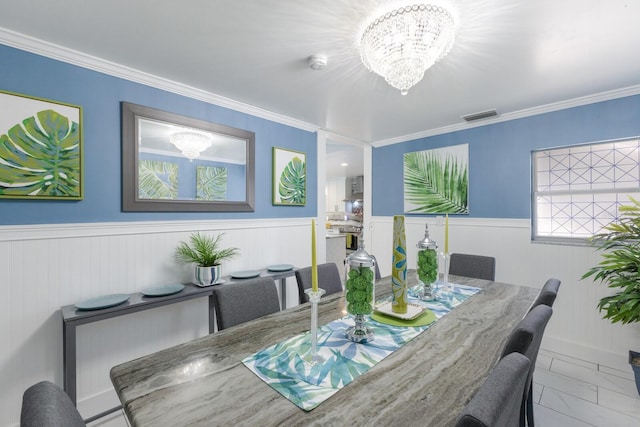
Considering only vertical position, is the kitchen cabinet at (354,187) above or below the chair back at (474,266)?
above

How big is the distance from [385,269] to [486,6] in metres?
3.44

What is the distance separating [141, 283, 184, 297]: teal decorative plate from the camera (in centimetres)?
200

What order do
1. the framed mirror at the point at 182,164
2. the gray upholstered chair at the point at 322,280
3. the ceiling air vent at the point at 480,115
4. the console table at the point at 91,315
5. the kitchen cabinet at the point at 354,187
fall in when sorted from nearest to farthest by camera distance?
the console table at the point at 91,315
the gray upholstered chair at the point at 322,280
the framed mirror at the point at 182,164
the ceiling air vent at the point at 480,115
the kitchen cabinet at the point at 354,187

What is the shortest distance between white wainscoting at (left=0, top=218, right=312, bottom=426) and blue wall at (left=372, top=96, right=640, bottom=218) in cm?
292

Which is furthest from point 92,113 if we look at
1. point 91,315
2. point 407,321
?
point 407,321

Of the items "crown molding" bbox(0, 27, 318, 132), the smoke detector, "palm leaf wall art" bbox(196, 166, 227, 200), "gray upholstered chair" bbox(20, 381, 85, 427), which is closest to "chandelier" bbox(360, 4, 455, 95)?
the smoke detector

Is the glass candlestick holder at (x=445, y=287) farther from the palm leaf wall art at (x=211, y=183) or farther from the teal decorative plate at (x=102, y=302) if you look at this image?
the teal decorative plate at (x=102, y=302)

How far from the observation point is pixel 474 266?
254 centimetres

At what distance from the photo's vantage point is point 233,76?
7.31 feet

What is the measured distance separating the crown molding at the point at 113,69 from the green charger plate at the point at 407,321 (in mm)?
2286

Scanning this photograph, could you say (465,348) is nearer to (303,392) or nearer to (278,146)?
(303,392)

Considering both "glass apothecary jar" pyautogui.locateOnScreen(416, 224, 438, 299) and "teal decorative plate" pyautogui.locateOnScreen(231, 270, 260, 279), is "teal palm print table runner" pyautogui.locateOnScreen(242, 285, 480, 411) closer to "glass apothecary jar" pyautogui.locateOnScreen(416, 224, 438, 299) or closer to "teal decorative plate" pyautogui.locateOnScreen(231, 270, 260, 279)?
"glass apothecary jar" pyautogui.locateOnScreen(416, 224, 438, 299)

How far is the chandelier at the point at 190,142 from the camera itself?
2.37m

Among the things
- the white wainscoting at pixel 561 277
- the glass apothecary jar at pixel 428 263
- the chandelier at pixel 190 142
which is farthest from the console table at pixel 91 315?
the white wainscoting at pixel 561 277
